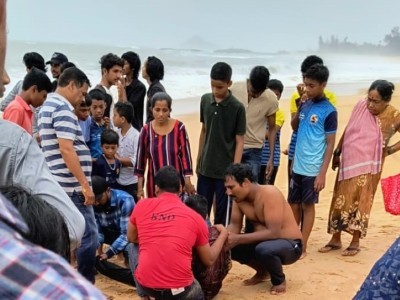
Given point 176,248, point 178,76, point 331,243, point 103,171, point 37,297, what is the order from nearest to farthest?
1. point 37,297
2. point 176,248
3. point 103,171
4. point 331,243
5. point 178,76

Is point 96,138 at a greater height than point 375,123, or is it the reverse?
point 375,123

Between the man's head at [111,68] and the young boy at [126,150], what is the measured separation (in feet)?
1.78

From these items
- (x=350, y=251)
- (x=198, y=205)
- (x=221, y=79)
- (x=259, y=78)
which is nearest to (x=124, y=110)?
(x=221, y=79)

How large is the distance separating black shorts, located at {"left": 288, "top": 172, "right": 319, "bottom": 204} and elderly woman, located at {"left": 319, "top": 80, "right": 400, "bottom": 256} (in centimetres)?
30

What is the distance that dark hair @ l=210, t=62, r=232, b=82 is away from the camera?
5.04 meters

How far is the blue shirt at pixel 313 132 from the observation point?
16.9 ft

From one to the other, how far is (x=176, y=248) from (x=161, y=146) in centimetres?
140

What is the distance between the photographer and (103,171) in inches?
205

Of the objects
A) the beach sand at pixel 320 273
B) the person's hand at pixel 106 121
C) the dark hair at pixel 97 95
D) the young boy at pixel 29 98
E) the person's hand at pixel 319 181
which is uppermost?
the young boy at pixel 29 98

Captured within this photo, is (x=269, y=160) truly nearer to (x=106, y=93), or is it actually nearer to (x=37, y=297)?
(x=106, y=93)

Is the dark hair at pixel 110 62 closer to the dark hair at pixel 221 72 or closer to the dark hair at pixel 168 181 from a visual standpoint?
the dark hair at pixel 221 72

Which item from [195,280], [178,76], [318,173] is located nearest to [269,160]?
[318,173]

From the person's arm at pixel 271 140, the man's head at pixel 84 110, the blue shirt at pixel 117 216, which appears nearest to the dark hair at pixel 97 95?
the man's head at pixel 84 110

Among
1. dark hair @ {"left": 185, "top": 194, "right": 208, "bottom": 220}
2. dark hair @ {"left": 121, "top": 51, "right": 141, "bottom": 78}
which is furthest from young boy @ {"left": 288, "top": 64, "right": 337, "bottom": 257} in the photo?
dark hair @ {"left": 121, "top": 51, "right": 141, "bottom": 78}
